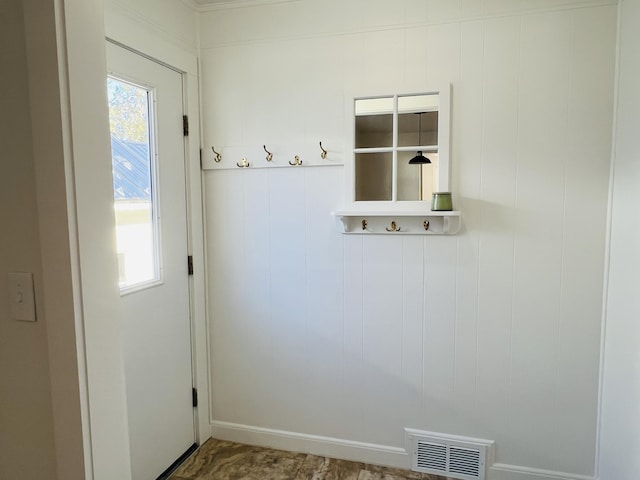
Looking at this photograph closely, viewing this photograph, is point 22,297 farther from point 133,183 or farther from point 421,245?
point 421,245

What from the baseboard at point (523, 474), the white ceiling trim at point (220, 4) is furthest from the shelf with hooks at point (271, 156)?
the baseboard at point (523, 474)

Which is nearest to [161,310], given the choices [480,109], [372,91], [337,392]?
[337,392]

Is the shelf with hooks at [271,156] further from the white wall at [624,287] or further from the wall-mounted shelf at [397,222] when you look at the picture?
the white wall at [624,287]

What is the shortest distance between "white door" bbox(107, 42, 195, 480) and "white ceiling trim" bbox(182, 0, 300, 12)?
40 centimetres

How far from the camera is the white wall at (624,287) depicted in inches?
65.5

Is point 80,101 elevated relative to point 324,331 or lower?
elevated

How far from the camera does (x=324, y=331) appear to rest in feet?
7.59

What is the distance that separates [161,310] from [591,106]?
221cm

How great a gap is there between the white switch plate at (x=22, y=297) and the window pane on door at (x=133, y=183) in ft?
2.66

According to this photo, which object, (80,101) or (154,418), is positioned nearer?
(80,101)

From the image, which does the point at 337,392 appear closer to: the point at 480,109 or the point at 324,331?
the point at 324,331

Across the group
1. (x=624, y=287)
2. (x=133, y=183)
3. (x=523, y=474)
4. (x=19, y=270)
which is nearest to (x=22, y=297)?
(x=19, y=270)

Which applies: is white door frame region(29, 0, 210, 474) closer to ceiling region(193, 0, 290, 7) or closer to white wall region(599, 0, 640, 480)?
ceiling region(193, 0, 290, 7)

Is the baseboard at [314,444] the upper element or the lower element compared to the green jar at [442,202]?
lower
